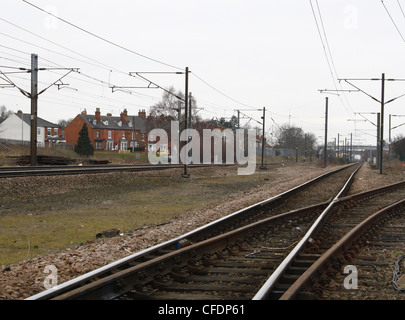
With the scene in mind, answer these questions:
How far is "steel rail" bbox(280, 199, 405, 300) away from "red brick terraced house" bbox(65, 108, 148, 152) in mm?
91645

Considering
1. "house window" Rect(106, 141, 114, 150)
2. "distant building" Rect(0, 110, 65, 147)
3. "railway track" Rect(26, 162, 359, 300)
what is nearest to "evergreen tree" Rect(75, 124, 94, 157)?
"distant building" Rect(0, 110, 65, 147)

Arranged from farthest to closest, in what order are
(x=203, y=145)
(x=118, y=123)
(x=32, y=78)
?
(x=118, y=123), (x=203, y=145), (x=32, y=78)

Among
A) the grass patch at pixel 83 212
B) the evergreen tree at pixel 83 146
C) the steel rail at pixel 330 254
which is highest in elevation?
the evergreen tree at pixel 83 146

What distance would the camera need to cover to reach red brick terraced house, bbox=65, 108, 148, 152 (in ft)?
341

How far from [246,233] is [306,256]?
2.32 meters

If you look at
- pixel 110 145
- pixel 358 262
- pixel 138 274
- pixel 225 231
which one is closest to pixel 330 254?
pixel 358 262

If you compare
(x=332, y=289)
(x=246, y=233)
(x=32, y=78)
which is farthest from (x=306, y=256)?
(x=32, y=78)

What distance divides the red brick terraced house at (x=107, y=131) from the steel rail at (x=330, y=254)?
91645 millimetres

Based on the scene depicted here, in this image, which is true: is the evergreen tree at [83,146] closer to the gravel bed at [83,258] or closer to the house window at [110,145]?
the house window at [110,145]

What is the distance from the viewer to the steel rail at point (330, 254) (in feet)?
17.8

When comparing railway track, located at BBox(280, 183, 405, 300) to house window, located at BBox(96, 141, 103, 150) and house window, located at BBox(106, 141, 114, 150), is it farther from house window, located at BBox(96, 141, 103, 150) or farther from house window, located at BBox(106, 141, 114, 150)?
house window, located at BBox(106, 141, 114, 150)

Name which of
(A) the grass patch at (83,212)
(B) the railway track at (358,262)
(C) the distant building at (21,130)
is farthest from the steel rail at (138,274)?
(C) the distant building at (21,130)
